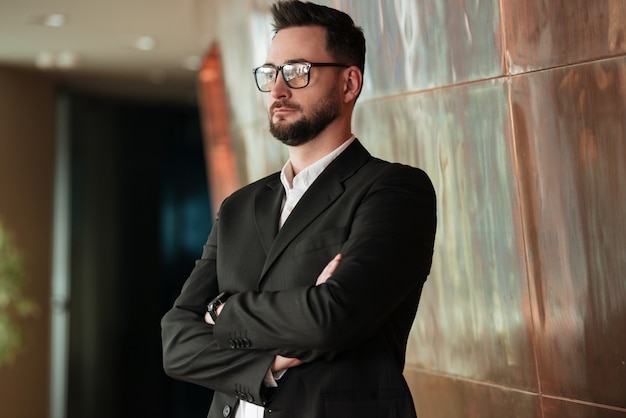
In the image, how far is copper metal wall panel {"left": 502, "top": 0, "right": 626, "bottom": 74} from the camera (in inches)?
92.0

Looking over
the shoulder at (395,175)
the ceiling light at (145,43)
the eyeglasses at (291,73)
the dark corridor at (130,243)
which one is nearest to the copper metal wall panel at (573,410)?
the shoulder at (395,175)

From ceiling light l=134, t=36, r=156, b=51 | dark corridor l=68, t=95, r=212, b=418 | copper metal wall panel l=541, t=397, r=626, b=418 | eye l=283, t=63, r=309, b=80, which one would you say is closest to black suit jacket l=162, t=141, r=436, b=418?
eye l=283, t=63, r=309, b=80

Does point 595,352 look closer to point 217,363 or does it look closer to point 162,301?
point 217,363

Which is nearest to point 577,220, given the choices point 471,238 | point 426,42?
point 471,238

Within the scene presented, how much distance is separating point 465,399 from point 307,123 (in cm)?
150

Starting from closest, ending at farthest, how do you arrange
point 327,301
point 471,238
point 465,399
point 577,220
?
point 327,301, point 577,220, point 471,238, point 465,399

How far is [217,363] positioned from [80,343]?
28.9ft

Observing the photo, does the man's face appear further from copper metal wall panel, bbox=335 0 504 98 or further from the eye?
copper metal wall panel, bbox=335 0 504 98

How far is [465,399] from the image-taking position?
298cm

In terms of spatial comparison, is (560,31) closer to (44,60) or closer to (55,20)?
(55,20)

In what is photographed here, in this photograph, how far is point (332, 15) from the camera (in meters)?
2.00

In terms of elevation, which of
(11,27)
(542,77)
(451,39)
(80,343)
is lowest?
(80,343)

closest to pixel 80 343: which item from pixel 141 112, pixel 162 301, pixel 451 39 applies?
pixel 162 301

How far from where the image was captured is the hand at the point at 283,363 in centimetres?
176
